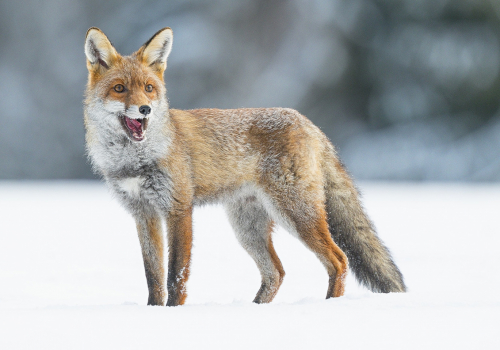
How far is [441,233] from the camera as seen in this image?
5934mm

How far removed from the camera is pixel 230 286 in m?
4.20

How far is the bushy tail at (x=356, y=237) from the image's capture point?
347 centimetres

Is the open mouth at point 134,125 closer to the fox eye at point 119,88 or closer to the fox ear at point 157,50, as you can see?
the fox eye at point 119,88

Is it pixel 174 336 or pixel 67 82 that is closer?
pixel 174 336

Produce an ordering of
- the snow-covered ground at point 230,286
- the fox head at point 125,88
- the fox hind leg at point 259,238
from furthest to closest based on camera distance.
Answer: the fox hind leg at point 259,238
the fox head at point 125,88
the snow-covered ground at point 230,286

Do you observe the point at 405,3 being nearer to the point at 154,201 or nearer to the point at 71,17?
the point at 71,17

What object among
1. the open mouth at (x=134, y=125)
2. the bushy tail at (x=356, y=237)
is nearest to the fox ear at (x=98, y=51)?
the open mouth at (x=134, y=125)

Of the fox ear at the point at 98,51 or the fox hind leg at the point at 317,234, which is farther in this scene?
Result: the fox hind leg at the point at 317,234

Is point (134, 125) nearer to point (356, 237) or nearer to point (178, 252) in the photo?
point (178, 252)

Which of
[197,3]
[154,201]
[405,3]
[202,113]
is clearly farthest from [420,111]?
[154,201]

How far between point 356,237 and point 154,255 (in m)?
1.36

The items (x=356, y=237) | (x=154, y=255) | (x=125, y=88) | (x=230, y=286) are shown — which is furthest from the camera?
(x=230, y=286)

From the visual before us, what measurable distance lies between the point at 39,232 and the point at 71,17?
20.0 feet

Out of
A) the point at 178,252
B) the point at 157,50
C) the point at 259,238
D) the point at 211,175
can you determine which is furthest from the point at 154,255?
the point at 157,50
